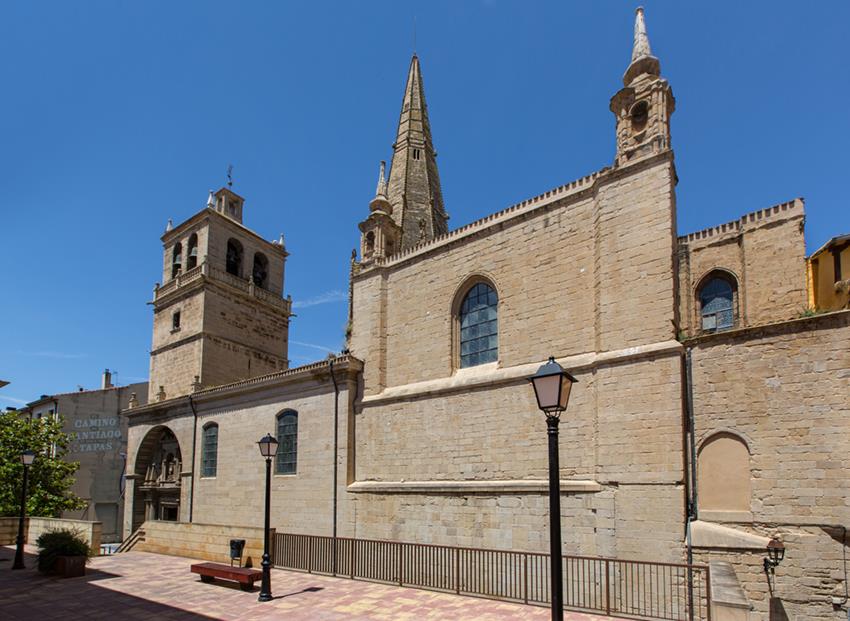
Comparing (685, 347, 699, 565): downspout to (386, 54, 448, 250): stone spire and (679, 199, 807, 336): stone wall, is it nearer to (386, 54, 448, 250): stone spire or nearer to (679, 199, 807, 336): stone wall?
(679, 199, 807, 336): stone wall

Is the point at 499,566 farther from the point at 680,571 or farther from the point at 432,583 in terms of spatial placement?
the point at 680,571

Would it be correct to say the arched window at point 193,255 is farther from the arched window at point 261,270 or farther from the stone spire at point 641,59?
the stone spire at point 641,59

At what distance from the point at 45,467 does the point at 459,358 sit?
1947cm

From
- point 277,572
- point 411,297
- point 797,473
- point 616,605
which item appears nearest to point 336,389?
point 411,297

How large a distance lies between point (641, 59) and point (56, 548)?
60.8 feet

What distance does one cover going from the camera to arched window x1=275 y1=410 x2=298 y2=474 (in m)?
19.5

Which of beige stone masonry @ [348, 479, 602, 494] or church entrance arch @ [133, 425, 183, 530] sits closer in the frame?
beige stone masonry @ [348, 479, 602, 494]

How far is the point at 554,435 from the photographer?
5.75 m

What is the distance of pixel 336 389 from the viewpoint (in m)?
18.7

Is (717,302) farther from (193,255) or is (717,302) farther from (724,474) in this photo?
(193,255)

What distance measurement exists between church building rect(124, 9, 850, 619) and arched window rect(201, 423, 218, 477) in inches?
4.5

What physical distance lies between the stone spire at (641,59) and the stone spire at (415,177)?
33.0 feet

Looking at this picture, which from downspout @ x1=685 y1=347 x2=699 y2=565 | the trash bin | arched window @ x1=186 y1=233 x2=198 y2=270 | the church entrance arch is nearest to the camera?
downspout @ x1=685 y1=347 x2=699 y2=565

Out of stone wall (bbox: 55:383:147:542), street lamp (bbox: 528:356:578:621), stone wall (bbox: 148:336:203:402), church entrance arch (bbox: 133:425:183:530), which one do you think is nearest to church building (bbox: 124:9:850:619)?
church entrance arch (bbox: 133:425:183:530)
